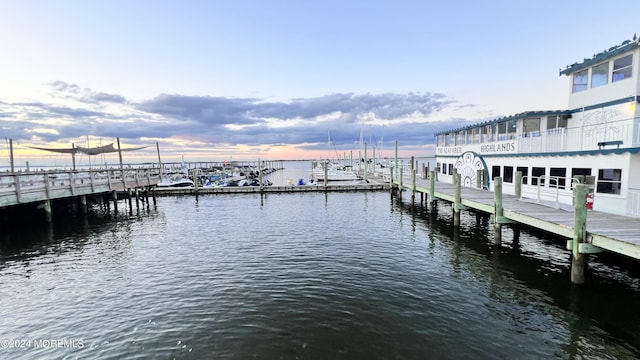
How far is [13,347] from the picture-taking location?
826 cm

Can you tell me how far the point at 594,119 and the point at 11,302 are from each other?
1032 inches

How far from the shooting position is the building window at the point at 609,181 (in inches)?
525

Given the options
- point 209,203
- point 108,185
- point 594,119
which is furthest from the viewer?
point 209,203

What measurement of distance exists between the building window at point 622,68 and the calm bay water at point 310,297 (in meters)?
8.51

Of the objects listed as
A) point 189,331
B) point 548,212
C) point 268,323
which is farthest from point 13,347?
point 548,212

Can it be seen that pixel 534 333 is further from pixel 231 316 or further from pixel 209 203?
pixel 209 203

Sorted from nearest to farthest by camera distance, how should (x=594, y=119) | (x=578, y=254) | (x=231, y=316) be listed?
1. (x=231, y=316)
2. (x=578, y=254)
3. (x=594, y=119)

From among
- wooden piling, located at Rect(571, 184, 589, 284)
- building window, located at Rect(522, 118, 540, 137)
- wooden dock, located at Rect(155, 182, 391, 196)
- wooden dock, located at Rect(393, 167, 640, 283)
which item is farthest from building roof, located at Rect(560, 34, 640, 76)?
wooden dock, located at Rect(155, 182, 391, 196)

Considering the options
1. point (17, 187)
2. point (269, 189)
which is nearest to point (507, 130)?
point (269, 189)

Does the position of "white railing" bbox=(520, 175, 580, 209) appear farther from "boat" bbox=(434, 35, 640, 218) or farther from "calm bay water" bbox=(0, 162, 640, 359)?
"calm bay water" bbox=(0, 162, 640, 359)

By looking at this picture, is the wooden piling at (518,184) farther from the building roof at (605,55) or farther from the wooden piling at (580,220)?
the wooden piling at (580,220)

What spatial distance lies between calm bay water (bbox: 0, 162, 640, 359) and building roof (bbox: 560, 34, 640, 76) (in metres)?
9.47

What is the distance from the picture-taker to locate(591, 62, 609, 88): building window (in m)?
15.9

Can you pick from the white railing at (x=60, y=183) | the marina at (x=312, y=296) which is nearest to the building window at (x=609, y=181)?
the marina at (x=312, y=296)
